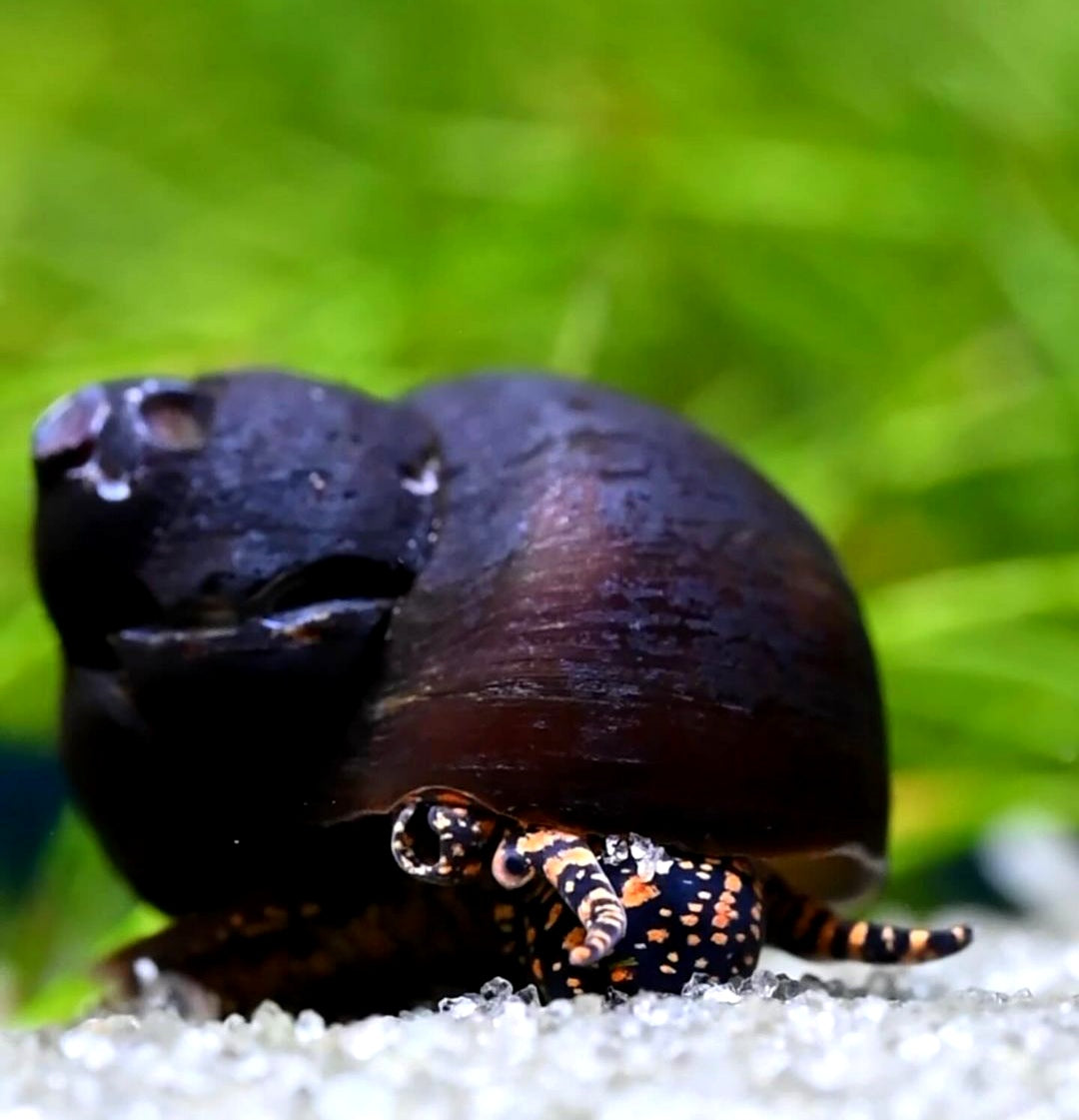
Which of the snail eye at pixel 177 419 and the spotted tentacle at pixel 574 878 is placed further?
the snail eye at pixel 177 419

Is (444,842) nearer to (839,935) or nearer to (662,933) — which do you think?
(662,933)

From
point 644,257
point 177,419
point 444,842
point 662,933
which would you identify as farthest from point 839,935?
point 644,257

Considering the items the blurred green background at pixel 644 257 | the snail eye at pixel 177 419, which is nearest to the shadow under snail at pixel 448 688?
the snail eye at pixel 177 419

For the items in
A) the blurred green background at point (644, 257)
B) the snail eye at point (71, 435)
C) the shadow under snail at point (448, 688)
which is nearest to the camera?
the shadow under snail at point (448, 688)

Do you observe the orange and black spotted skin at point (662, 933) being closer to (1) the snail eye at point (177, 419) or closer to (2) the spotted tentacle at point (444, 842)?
(2) the spotted tentacle at point (444, 842)

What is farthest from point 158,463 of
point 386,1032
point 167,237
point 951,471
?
point 167,237

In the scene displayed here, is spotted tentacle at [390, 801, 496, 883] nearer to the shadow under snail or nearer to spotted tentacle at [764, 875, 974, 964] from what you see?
the shadow under snail
